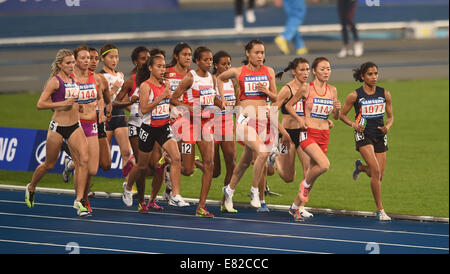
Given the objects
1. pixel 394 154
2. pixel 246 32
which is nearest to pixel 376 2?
pixel 394 154

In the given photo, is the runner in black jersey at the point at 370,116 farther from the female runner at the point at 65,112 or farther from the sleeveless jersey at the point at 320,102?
the female runner at the point at 65,112

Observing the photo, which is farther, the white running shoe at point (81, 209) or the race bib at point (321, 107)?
the white running shoe at point (81, 209)

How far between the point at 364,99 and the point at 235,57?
1558 cm

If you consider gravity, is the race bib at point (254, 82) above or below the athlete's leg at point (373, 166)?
above

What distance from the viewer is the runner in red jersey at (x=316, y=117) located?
43.1 feet

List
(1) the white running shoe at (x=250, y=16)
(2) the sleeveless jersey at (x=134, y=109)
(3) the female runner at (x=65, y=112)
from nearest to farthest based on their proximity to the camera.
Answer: (3) the female runner at (x=65, y=112), (2) the sleeveless jersey at (x=134, y=109), (1) the white running shoe at (x=250, y=16)

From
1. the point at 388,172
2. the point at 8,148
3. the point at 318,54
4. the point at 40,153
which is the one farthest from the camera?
the point at 318,54

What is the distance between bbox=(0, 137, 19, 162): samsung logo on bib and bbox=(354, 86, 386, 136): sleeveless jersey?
5.97m

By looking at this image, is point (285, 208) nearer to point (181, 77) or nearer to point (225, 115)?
point (225, 115)

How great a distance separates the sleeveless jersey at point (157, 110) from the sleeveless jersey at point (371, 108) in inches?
89.8

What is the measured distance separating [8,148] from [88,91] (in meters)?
4.01

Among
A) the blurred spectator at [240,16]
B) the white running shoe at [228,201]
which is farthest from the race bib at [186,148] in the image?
the blurred spectator at [240,16]

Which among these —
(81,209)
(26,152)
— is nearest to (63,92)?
(81,209)

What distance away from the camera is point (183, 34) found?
116 ft
